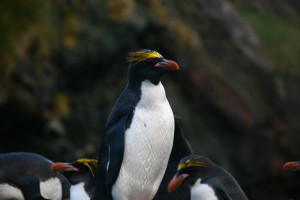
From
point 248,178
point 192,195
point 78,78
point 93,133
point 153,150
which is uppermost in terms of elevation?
point 153,150

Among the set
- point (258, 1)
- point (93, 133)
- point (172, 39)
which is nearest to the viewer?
point (93, 133)

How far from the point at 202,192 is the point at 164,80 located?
7.85m

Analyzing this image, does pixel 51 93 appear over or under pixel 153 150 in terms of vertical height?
under

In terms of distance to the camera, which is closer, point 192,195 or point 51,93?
point 192,195

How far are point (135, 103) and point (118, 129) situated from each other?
0.25m

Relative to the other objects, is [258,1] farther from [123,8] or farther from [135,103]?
[135,103]

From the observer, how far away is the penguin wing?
5457mm

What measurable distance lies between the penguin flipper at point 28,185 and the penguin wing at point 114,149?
962 millimetres

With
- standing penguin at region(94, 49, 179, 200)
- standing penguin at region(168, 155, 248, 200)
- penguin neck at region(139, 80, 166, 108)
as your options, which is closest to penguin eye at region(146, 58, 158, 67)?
standing penguin at region(94, 49, 179, 200)

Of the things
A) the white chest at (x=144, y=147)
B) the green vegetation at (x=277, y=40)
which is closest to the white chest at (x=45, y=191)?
the white chest at (x=144, y=147)

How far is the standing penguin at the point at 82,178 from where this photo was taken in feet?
19.7

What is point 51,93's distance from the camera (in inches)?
446

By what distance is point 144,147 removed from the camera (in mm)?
5516

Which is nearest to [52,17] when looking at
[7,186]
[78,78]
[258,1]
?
[78,78]
